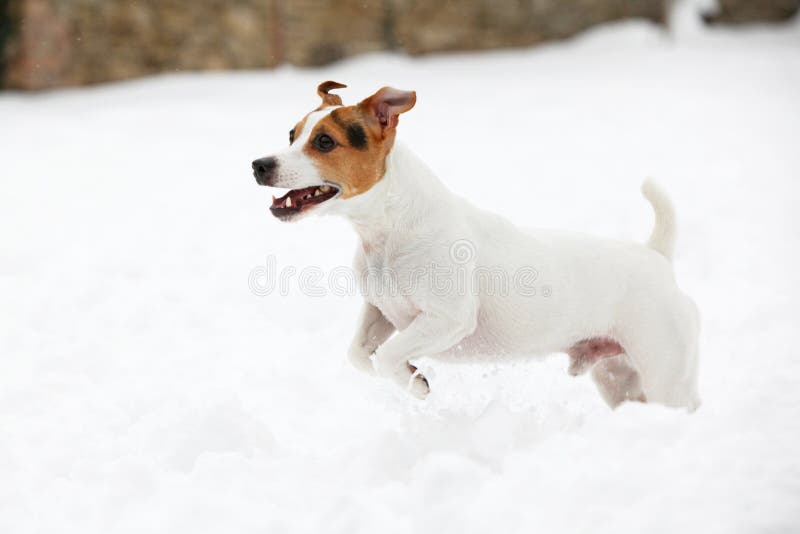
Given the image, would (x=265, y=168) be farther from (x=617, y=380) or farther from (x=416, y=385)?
(x=617, y=380)

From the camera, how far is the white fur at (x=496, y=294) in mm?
2799

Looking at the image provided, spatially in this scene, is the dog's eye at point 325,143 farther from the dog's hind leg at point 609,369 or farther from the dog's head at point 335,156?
the dog's hind leg at point 609,369

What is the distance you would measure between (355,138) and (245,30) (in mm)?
8208

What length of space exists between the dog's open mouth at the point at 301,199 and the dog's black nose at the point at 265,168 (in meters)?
0.11

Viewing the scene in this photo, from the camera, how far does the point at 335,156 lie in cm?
268

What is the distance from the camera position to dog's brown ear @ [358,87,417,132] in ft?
8.75

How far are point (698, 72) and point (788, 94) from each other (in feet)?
4.84

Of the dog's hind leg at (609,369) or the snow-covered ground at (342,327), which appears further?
the dog's hind leg at (609,369)

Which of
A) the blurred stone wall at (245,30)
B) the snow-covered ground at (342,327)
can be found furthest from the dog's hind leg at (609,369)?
the blurred stone wall at (245,30)

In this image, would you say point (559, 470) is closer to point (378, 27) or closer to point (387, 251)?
point (387, 251)

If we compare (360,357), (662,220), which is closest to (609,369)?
(662,220)

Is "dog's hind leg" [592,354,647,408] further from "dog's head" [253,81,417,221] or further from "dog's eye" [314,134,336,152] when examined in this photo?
"dog's eye" [314,134,336,152]

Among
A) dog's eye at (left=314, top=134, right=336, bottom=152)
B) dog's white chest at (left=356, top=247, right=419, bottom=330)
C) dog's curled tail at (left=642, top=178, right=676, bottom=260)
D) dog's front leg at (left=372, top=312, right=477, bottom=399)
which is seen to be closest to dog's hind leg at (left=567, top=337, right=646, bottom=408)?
dog's curled tail at (left=642, top=178, right=676, bottom=260)

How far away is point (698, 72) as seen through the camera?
1073 cm
